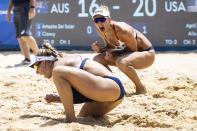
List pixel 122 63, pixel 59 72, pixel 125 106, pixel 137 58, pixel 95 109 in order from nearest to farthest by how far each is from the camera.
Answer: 1. pixel 59 72
2. pixel 95 109
3. pixel 125 106
4. pixel 122 63
5. pixel 137 58

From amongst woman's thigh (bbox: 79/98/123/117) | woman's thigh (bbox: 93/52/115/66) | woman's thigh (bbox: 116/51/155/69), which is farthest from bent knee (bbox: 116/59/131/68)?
woman's thigh (bbox: 79/98/123/117)

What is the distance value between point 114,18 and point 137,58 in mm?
4889

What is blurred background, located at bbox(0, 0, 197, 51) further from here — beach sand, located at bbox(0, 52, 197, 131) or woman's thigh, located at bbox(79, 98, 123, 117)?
woman's thigh, located at bbox(79, 98, 123, 117)

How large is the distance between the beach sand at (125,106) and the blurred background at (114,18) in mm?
2150

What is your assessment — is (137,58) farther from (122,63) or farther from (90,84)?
(90,84)

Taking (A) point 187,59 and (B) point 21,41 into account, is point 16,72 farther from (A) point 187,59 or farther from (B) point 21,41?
(A) point 187,59

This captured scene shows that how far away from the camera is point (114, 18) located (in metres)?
11.8

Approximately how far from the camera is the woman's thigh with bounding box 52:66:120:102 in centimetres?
507

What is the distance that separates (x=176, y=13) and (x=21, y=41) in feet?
10.6

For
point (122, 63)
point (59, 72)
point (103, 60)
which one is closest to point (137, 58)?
point (122, 63)

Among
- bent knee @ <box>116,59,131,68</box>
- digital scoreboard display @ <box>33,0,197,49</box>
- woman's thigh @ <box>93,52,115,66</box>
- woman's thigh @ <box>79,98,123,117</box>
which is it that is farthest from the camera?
digital scoreboard display @ <box>33,0,197,49</box>

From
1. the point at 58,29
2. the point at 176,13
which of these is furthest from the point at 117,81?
the point at 58,29

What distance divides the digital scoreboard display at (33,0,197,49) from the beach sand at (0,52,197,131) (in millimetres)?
2146

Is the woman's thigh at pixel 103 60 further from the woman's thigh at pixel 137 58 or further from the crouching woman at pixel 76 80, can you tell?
the crouching woman at pixel 76 80
